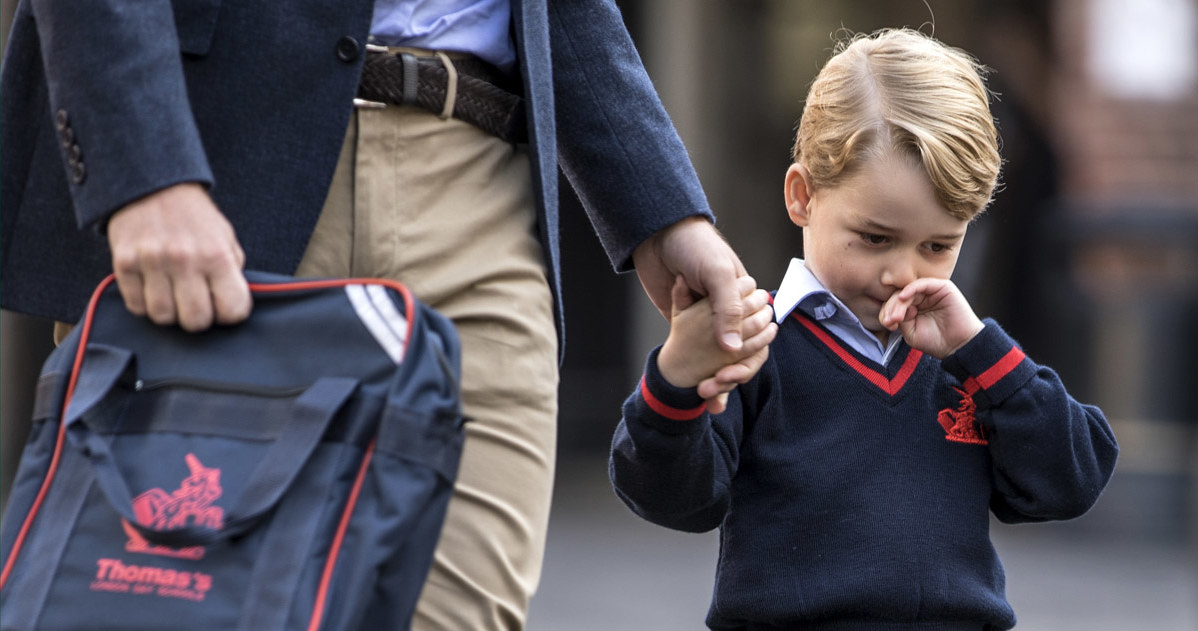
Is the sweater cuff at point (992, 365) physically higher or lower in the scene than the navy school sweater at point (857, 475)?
higher

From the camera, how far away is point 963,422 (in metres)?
2.38

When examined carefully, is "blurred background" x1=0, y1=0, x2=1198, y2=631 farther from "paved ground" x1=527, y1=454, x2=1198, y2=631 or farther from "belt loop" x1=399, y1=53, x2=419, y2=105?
"belt loop" x1=399, y1=53, x2=419, y2=105

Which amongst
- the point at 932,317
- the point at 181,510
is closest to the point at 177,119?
the point at 181,510

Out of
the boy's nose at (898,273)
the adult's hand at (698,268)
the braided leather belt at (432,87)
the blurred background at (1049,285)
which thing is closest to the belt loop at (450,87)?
the braided leather belt at (432,87)

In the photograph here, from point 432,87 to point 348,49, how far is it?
13 centimetres

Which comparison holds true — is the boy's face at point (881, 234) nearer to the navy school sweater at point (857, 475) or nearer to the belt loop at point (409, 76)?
the navy school sweater at point (857, 475)

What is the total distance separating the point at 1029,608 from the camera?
245 inches

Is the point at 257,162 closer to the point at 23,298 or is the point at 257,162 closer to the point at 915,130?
the point at 23,298

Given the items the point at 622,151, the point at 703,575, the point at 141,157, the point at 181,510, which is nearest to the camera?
the point at 181,510

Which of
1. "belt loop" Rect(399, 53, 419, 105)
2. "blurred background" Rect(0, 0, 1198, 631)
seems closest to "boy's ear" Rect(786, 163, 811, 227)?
"belt loop" Rect(399, 53, 419, 105)

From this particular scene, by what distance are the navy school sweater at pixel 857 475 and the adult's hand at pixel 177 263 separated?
619 millimetres

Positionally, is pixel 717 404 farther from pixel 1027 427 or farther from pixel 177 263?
pixel 177 263

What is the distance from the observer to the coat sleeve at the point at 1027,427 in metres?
2.31

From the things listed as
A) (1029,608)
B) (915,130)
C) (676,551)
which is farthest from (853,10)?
(915,130)
